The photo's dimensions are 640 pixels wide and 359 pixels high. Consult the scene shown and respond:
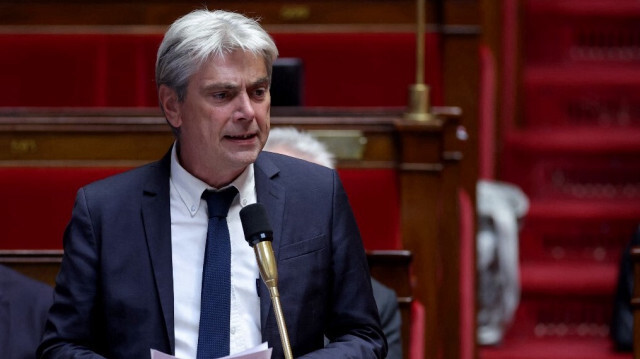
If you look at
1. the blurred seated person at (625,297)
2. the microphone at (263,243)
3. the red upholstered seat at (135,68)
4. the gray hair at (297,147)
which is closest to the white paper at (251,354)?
the microphone at (263,243)

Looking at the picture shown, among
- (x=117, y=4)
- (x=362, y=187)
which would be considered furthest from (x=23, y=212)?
(x=117, y=4)

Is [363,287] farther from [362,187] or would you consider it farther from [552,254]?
[552,254]

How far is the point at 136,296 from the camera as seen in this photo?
64 centimetres

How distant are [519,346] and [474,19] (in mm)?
423

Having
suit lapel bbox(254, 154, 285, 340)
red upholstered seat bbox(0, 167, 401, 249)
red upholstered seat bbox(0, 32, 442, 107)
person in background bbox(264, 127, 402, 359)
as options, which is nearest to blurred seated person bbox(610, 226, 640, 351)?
red upholstered seat bbox(0, 167, 401, 249)

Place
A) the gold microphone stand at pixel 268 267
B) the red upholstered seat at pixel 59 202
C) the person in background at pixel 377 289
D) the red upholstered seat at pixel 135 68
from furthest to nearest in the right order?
the red upholstered seat at pixel 135 68
the red upholstered seat at pixel 59 202
the person in background at pixel 377 289
the gold microphone stand at pixel 268 267

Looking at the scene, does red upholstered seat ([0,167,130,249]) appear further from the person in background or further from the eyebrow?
the eyebrow

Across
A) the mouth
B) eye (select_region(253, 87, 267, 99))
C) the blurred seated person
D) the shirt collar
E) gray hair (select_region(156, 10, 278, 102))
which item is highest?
gray hair (select_region(156, 10, 278, 102))

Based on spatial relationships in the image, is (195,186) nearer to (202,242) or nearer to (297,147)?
(202,242)

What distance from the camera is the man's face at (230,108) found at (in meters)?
0.62

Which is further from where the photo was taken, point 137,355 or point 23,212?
point 23,212

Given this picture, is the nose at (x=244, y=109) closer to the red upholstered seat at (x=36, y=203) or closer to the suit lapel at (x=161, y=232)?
the suit lapel at (x=161, y=232)

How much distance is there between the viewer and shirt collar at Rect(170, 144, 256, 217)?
0.66m

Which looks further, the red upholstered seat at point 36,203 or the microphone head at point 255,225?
the red upholstered seat at point 36,203
